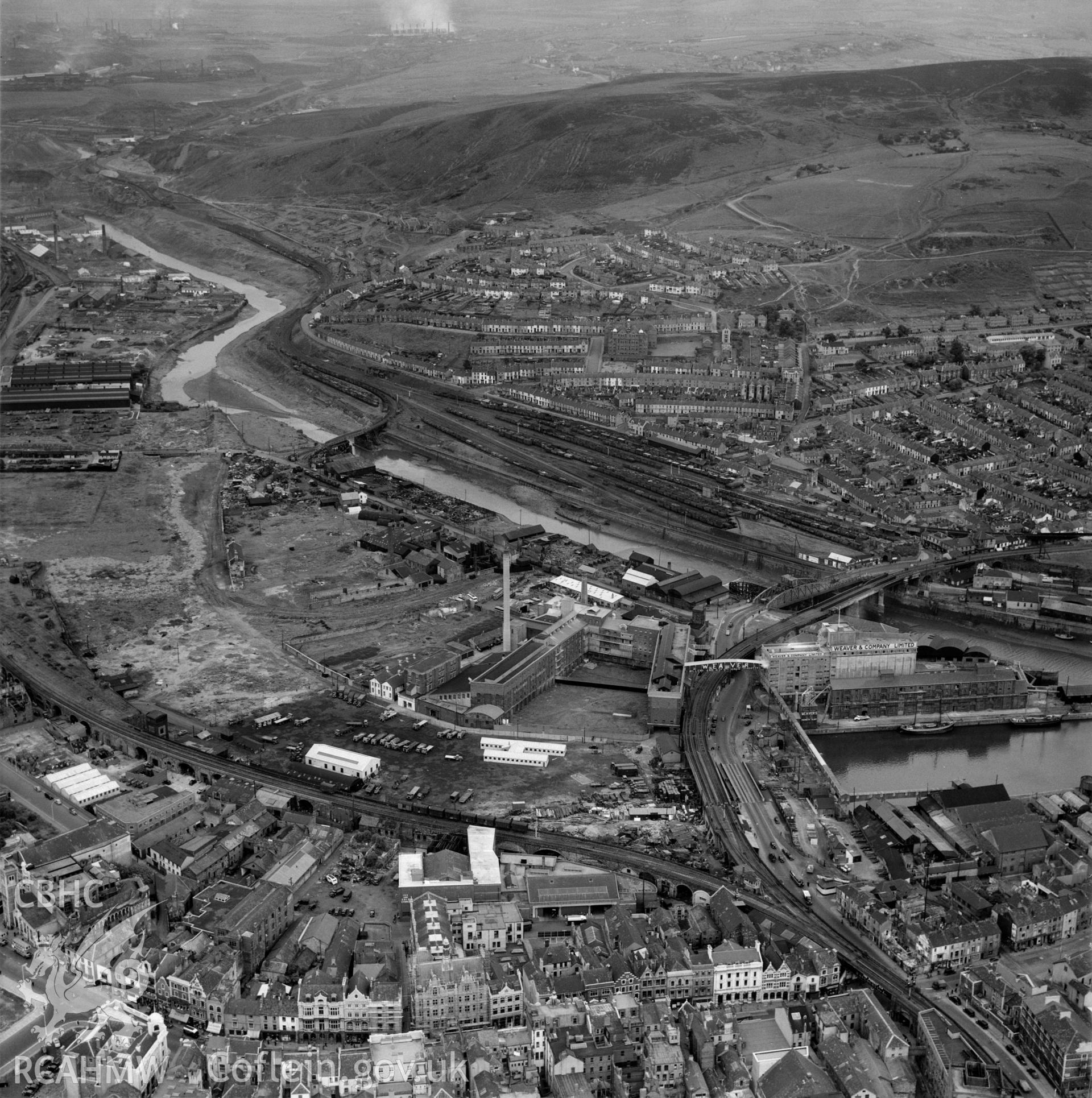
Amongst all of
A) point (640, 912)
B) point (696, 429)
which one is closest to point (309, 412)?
point (696, 429)

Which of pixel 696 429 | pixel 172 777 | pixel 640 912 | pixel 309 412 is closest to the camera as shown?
pixel 640 912

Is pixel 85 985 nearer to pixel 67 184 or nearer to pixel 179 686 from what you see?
pixel 179 686

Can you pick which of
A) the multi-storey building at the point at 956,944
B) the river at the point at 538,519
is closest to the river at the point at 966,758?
the multi-storey building at the point at 956,944

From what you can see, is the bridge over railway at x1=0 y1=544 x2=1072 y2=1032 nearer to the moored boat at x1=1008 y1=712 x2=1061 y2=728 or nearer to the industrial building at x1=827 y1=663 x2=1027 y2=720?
the industrial building at x1=827 y1=663 x2=1027 y2=720

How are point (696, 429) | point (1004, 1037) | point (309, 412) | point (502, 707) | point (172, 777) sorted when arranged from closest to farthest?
point (1004, 1037)
point (172, 777)
point (502, 707)
point (696, 429)
point (309, 412)

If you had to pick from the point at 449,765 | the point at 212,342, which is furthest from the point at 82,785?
the point at 212,342

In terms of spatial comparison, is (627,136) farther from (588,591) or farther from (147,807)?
(147,807)

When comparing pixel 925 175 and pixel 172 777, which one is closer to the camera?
pixel 172 777

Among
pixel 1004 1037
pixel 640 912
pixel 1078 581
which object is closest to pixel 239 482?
pixel 1078 581

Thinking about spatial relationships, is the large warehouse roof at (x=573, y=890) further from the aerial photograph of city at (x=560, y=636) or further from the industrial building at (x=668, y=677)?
the industrial building at (x=668, y=677)
